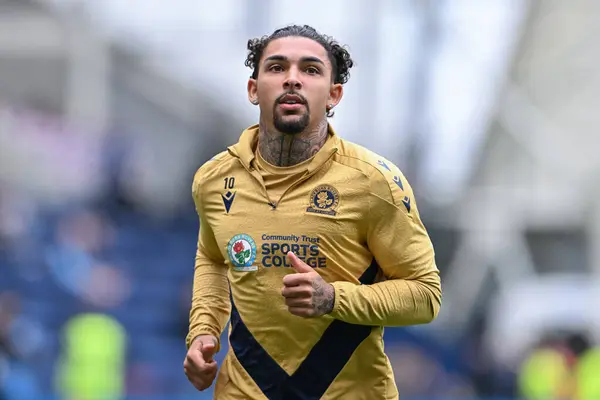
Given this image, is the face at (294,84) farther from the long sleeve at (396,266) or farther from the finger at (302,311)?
the finger at (302,311)

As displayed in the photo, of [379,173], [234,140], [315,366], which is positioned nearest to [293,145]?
[379,173]

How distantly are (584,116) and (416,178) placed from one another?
343 cm

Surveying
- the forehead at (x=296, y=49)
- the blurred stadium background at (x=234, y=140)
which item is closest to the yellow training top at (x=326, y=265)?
the forehead at (x=296, y=49)

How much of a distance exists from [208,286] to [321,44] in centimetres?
109

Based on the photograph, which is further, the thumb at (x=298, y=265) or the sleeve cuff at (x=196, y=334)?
the sleeve cuff at (x=196, y=334)

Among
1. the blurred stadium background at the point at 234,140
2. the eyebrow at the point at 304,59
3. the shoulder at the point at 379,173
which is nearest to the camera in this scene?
the shoulder at the point at 379,173

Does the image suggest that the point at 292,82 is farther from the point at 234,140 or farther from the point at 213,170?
the point at 234,140

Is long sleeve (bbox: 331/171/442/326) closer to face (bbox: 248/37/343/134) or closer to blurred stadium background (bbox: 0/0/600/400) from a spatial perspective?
face (bbox: 248/37/343/134)

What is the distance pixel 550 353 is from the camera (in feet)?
58.4

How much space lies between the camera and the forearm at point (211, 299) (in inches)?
213

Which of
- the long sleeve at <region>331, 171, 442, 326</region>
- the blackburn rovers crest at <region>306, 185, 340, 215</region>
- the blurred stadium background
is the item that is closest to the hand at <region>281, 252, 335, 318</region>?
the long sleeve at <region>331, 171, 442, 326</region>

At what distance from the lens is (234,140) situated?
22.7 meters

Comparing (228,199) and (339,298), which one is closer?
(339,298)

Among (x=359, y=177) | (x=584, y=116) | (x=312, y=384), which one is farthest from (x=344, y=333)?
(x=584, y=116)
